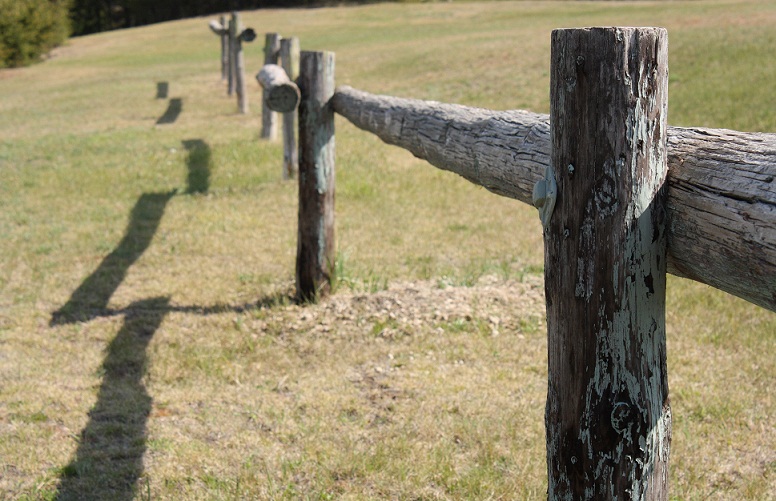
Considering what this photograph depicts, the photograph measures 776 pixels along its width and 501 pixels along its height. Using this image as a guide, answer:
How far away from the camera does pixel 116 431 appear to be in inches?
159

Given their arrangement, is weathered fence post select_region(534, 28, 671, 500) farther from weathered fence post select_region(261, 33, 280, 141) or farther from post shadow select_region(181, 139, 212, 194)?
weathered fence post select_region(261, 33, 280, 141)

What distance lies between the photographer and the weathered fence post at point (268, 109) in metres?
11.5

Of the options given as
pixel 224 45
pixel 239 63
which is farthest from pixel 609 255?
pixel 224 45

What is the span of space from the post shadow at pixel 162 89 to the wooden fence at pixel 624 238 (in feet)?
62.7

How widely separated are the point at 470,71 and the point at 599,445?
1764 cm

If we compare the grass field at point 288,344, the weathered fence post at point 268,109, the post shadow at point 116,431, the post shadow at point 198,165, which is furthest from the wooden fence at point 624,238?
the weathered fence post at point 268,109

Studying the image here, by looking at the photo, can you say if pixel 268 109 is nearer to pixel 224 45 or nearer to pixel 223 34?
pixel 223 34

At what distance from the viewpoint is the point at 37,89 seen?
77.7 ft

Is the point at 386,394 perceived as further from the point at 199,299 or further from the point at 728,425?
the point at 199,299

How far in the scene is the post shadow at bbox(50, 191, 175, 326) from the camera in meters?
5.94

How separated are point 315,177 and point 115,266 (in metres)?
2.47

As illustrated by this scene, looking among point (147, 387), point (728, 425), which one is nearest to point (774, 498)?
point (728, 425)

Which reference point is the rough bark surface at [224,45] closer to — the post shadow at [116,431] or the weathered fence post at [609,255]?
the post shadow at [116,431]

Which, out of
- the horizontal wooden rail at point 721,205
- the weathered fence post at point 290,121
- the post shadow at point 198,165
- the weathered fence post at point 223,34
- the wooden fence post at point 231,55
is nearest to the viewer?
the horizontal wooden rail at point 721,205
